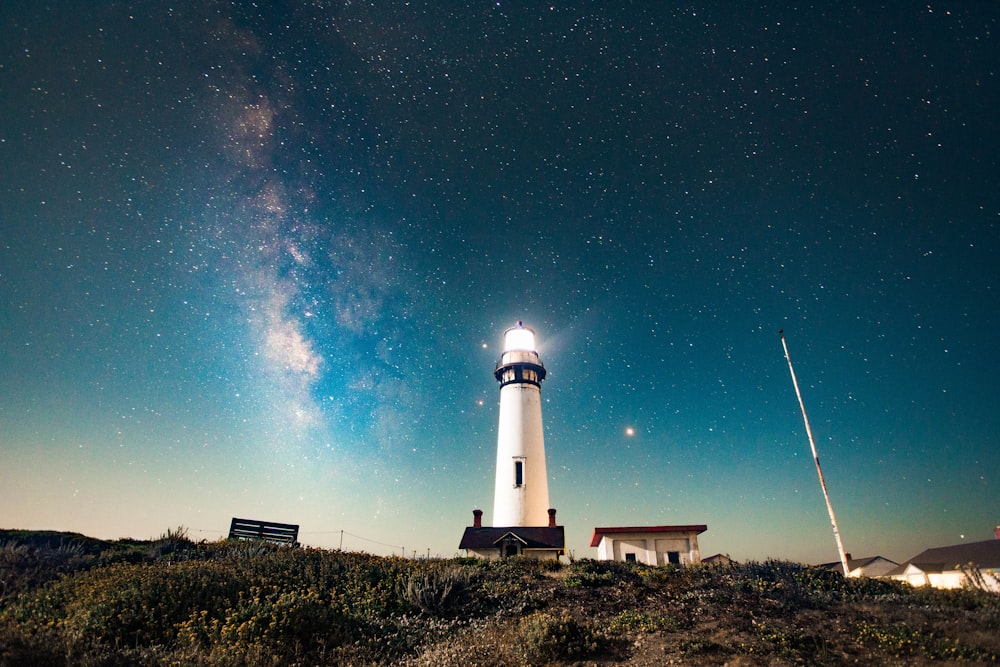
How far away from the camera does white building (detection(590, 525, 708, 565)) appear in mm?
25953

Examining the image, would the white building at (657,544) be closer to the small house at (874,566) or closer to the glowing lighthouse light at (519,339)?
the glowing lighthouse light at (519,339)

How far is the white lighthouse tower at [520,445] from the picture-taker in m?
27.9

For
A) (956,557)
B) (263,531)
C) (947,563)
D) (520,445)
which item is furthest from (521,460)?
(956,557)

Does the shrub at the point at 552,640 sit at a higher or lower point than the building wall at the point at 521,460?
lower

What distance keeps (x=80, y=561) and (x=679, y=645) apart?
15.5 meters

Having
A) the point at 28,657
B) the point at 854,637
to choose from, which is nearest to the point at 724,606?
the point at 854,637

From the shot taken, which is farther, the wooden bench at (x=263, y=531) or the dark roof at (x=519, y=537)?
the dark roof at (x=519, y=537)

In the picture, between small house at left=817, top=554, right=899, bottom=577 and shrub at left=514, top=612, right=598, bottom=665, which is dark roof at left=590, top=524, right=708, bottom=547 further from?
small house at left=817, top=554, right=899, bottom=577

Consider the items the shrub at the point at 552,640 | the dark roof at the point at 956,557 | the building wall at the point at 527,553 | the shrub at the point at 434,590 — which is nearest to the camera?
the shrub at the point at 552,640

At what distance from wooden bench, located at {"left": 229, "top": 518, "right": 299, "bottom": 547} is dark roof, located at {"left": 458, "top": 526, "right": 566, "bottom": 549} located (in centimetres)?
935

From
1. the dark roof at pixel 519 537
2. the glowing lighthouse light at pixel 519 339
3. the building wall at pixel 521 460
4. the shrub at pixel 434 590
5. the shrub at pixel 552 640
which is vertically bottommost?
the shrub at pixel 552 640

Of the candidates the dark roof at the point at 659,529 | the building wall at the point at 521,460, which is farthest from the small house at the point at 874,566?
the building wall at the point at 521,460

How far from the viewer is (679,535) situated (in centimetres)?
2628

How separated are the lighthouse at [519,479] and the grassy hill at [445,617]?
41.9 ft
